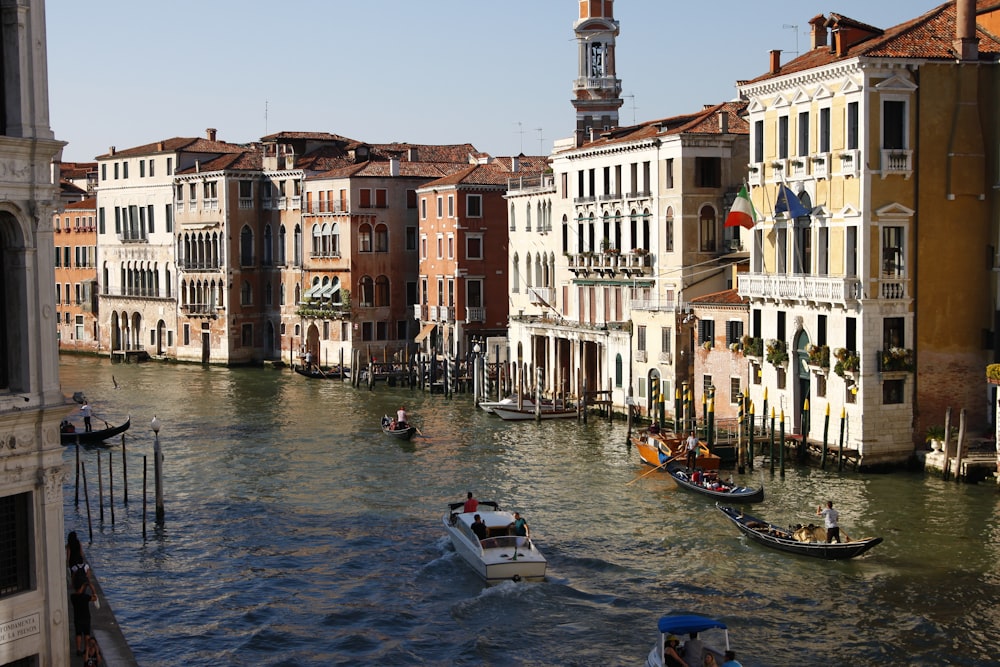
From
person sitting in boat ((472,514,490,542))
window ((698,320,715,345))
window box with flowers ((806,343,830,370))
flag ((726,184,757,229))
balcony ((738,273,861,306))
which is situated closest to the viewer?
person sitting in boat ((472,514,490,542))

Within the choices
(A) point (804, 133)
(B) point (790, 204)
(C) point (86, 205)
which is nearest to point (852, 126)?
(A) point (804, 133)

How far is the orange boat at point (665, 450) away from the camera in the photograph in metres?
27.7

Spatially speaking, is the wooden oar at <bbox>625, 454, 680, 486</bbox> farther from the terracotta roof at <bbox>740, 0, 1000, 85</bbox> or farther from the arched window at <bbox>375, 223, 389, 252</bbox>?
the arched window at <bbox>375, 223, 389, 252</bbox>

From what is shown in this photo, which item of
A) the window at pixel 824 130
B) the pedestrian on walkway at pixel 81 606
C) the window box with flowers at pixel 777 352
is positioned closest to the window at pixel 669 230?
the window box with flowers at pixel 777 352

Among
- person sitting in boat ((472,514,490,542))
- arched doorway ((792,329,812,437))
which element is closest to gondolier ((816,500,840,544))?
person sitting in boat ((472,514,490,542))

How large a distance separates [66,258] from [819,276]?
4912cm

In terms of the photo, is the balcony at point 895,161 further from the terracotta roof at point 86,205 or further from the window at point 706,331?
the terracotta roof at point 86,205

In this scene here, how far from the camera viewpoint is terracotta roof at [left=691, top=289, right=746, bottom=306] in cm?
3281

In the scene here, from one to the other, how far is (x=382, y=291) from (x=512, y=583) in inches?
1365

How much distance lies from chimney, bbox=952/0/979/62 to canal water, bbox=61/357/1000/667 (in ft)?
27.3

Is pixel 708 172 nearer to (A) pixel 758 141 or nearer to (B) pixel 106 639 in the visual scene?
(A) pixel 758 141

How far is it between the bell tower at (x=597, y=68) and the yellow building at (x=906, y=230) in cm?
2444

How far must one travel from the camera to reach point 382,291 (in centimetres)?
5422

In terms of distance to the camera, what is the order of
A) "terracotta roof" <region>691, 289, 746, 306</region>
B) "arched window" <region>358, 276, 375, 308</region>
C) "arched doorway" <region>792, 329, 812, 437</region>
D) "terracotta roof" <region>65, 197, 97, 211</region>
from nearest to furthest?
"arched doorway" <region>792, 329, 812, 437</region> → "terracotta roof" <region>691, 289, 746, 306</region> → "arched window" <region>358, 276, 375, 308</region> → "terracotta roof" <region>65, 197, 97, 211</region>
